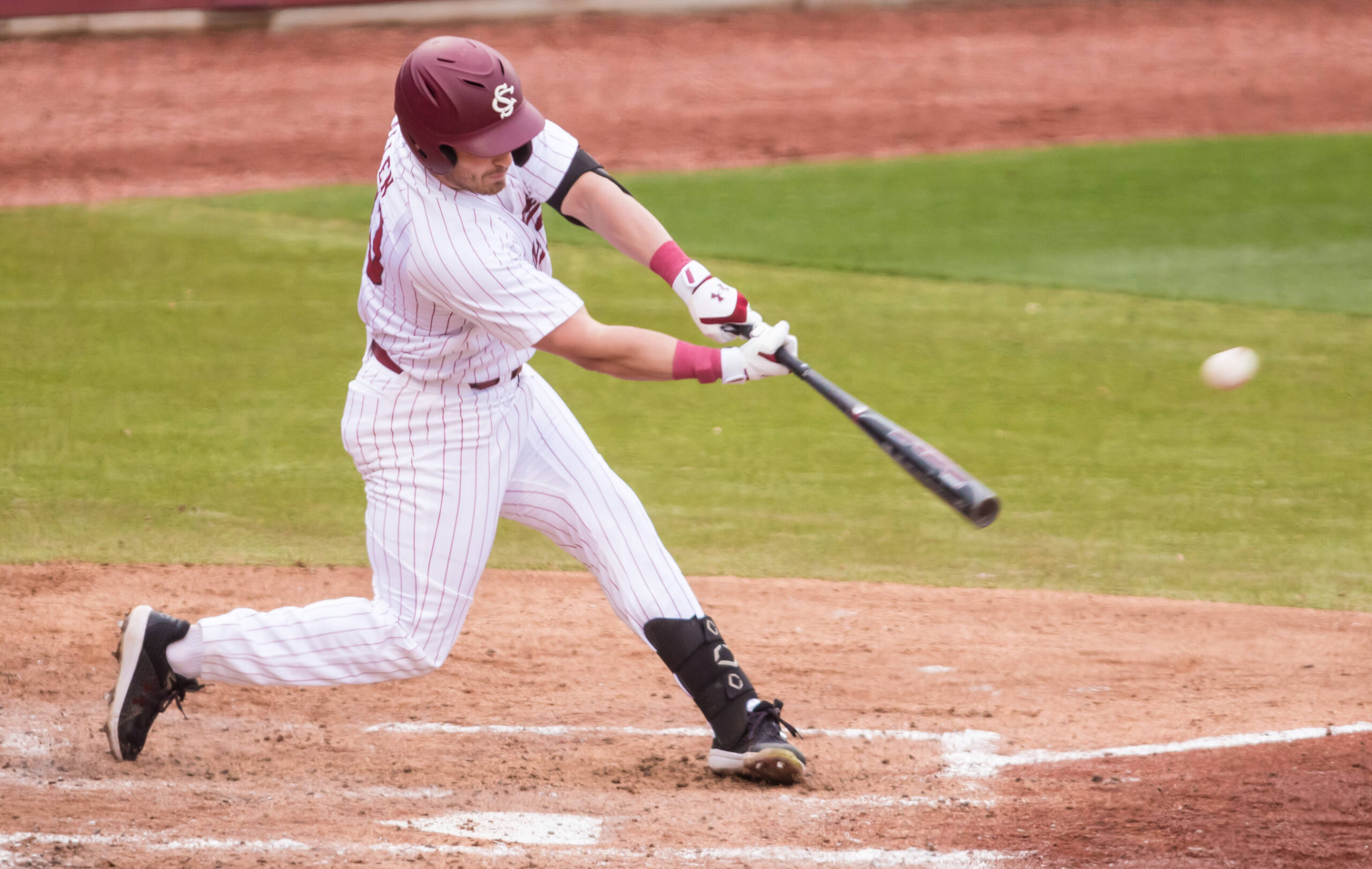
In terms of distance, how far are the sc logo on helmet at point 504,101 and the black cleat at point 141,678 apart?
145 cm

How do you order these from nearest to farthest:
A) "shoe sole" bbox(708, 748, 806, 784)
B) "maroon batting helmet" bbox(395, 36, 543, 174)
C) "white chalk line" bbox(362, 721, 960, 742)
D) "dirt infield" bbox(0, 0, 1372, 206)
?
"maroon batting helmet" bbox(395, 36, 543, 174) → "shoe sole" bbox(708, 748, 806, 784) → "white chalk line" bbox(362, 721, 960, 742) → "dirt infield" bbox(0, 0, 1372, 206)

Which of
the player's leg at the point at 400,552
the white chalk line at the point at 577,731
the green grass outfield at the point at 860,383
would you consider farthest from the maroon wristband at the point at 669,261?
the green grass outfield at the point at 860,383

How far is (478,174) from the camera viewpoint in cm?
319

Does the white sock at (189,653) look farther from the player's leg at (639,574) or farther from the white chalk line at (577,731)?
the player's leg at (639,574)

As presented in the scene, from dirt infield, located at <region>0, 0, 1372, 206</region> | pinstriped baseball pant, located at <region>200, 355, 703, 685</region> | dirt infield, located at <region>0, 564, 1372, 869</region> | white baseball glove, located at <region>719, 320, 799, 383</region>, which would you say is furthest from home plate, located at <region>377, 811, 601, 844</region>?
dirt infield, located at <region>0, 0, 1372, 206</region>

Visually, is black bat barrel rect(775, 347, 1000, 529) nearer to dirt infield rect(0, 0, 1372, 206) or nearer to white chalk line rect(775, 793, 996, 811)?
white chalk line rect(775, 793, 996, 811)

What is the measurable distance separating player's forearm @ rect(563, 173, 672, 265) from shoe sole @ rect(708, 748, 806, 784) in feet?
4.05

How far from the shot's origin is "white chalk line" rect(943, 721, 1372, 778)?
3.66m

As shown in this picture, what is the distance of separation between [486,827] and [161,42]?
13234 mm

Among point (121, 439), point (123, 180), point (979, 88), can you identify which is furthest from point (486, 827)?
point (979, 88)

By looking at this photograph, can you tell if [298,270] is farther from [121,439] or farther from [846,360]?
[846,360]

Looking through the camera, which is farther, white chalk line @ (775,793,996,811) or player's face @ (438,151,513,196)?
white chalk line @ (775,793,996,811)

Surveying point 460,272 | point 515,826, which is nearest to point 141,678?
point 515,826

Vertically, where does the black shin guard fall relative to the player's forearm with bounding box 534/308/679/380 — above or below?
below
